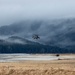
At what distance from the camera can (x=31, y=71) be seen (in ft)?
227

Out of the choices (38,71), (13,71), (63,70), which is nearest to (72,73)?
(63,70)

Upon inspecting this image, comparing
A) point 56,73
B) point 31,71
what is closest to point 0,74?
point 31,71

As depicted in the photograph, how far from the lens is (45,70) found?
68062 millimetres

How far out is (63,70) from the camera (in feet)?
219

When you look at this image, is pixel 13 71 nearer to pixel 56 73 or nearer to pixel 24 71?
pixel 24 71

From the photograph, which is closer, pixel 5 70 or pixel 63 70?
pixel 63 70

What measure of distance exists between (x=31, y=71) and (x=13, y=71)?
441 centimetres

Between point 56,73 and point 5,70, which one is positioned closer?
point 56,73

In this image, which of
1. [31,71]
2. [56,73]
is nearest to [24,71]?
[31,71]

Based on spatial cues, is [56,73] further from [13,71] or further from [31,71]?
[13,71]

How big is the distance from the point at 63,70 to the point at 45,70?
394 cm

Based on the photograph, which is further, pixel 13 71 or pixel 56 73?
pixel 13 71

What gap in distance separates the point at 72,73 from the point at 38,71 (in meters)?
7.68

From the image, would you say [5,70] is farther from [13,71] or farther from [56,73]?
[56,73]
